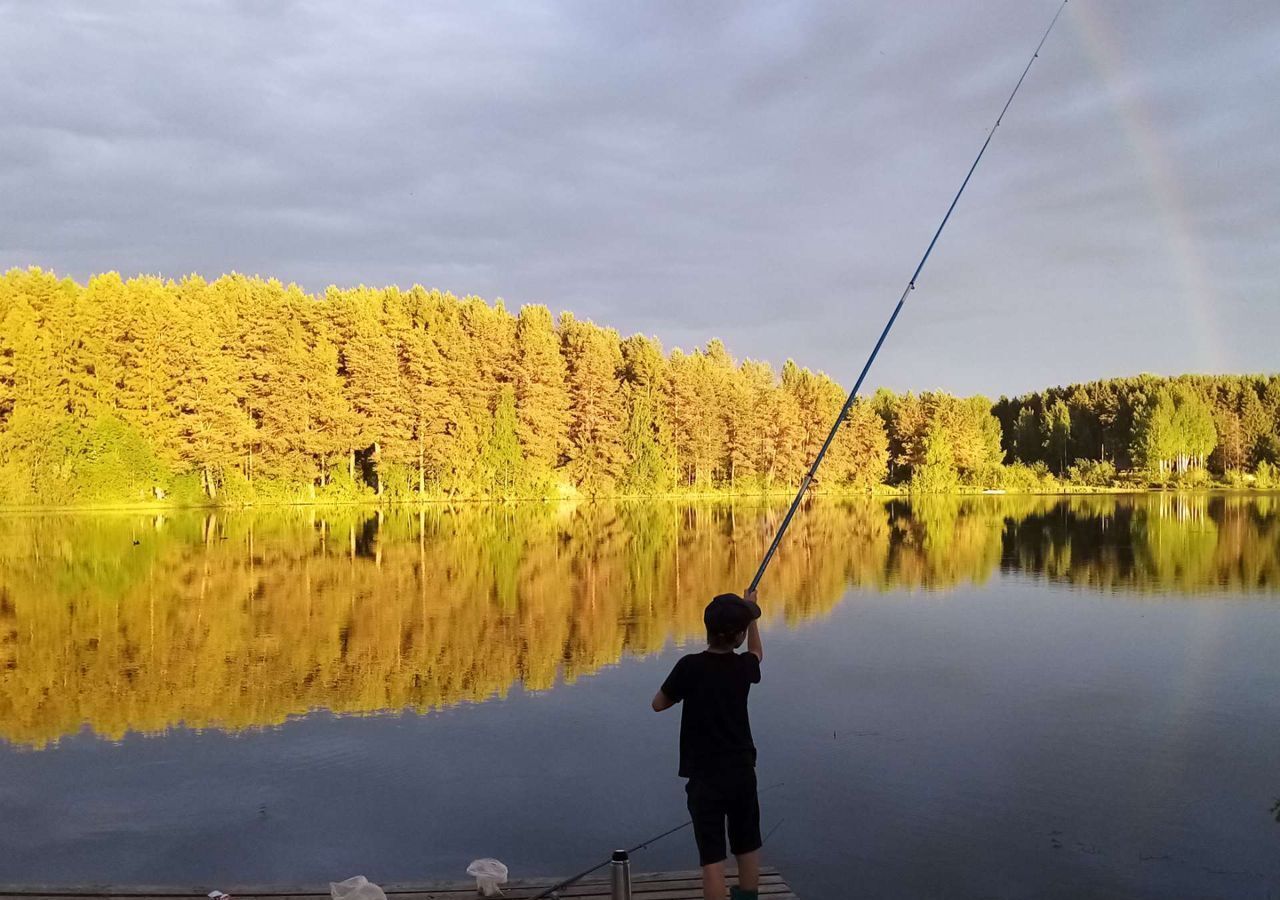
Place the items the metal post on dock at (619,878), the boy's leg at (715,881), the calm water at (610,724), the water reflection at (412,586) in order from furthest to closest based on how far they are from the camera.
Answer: the water reflection at (412,586), the calm water at (610,724), the metal post on dock at (619,878), the boy's leg at (715,881)

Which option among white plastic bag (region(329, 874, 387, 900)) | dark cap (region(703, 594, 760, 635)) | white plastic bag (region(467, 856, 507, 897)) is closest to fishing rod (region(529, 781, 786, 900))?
white plastic bag (region(467, 856, 507, 897))

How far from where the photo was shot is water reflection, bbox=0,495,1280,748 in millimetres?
13125

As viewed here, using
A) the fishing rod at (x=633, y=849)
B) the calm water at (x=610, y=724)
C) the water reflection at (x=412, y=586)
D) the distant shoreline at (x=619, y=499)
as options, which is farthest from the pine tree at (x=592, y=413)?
the fishing rod at (x=633, y=849)

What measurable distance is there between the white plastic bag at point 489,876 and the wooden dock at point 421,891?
0.08 metres

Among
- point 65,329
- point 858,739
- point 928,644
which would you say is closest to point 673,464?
point 65,329

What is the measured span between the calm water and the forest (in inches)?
1152

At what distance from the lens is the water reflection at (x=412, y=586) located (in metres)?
13.1

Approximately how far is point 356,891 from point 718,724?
2607mm

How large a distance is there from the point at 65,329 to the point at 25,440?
6.67m

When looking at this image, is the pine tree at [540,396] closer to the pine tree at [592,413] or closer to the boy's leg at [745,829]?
the pine tree at [592,413]

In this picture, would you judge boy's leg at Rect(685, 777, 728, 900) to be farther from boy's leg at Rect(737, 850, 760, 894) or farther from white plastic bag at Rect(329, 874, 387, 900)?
white plastic bag at Rect(329, 874, 387, 900)

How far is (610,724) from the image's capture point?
11320 millimetres

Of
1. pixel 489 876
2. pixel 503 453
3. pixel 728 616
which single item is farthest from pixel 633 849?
pixel 503 453

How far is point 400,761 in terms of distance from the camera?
9922 mm
